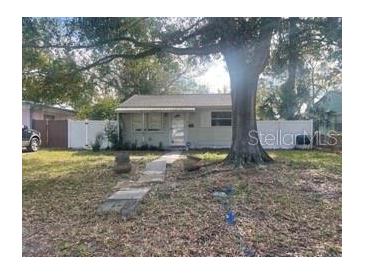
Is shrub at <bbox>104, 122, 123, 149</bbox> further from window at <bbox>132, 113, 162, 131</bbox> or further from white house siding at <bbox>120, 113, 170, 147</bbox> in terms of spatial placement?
window at <bbox>132, 113, 162, 131</bbox>

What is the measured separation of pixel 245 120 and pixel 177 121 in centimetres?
569

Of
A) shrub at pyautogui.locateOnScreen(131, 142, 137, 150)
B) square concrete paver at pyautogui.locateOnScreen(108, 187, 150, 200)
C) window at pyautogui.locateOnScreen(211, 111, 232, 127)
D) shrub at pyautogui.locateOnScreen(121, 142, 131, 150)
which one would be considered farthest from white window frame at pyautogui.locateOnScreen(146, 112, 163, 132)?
square concrete paver at pyautogui.locateOnScreen(108, 187, 150, 200)

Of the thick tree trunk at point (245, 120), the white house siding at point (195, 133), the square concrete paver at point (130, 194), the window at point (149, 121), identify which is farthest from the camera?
the window at point (149, 121)

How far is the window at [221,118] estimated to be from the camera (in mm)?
11641

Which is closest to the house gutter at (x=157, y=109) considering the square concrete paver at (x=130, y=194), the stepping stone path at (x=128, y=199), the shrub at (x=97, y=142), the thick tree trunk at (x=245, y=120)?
the shrub at (x=97, y=142)

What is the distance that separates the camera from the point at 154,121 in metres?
11.8

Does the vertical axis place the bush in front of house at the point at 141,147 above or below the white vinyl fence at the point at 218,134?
below

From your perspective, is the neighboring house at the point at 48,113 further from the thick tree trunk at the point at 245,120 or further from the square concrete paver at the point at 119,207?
the thick tree trunk at the point at 245,120

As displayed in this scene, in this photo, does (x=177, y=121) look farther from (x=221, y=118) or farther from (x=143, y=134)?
(x=221, y=118)

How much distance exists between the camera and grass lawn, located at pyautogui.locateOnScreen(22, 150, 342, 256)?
10.7 ft

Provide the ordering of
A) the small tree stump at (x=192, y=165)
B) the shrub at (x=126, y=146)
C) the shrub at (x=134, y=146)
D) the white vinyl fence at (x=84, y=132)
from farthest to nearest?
the shrub at (x=134, y=146)
the shrub at (x=126, y=146)
the white vinyl fence at (x=84, y=132)
the small tree stump at (x=192, y=165)

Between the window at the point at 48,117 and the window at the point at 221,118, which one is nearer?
the window at the point at 48,117

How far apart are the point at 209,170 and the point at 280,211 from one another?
2.09m

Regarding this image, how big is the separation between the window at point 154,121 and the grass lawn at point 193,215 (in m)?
5.95
